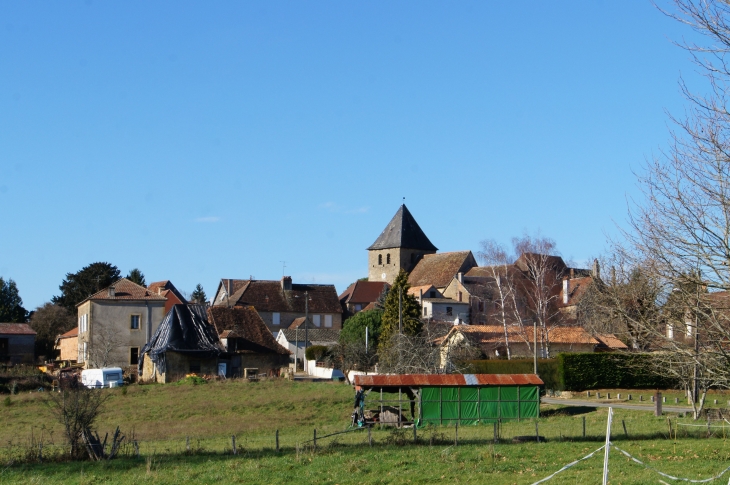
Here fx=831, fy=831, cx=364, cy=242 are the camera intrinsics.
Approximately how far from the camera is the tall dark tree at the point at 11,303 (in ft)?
286

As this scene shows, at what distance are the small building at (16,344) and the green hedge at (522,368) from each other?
131 ft

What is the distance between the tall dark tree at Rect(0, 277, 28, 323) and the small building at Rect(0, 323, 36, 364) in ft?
61.1

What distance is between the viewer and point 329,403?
3569 centimetres

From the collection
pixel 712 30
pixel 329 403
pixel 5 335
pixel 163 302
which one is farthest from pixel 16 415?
pixel 5 335

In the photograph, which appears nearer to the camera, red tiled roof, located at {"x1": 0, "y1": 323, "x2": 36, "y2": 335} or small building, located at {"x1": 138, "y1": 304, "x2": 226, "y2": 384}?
small building, located at {"x1": 138, "y1": 304, "x2": 226, "y2": 384}

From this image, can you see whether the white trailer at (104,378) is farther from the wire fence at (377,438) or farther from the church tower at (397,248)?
the church tower at (397,248)

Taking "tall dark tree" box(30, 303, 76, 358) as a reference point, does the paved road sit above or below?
below

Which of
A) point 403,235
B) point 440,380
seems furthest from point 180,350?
point 403,235

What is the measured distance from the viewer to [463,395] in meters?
31.4

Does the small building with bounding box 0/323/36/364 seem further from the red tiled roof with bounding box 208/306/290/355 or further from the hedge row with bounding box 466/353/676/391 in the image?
the hedge row with bounding box 466/353/676/391

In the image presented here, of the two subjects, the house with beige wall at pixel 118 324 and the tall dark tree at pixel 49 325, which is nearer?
the house with beige wall at pixel 118 324

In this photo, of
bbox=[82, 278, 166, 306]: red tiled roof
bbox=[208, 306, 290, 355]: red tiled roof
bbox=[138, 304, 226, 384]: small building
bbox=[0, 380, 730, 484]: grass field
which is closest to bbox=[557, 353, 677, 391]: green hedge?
bbox=[0, 380, 730, 484]: grass field

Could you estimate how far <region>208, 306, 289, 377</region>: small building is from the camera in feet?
174

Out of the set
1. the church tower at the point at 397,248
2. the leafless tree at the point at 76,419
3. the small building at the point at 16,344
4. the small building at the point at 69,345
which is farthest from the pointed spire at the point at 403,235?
the leafless tree at the point at 76,419
